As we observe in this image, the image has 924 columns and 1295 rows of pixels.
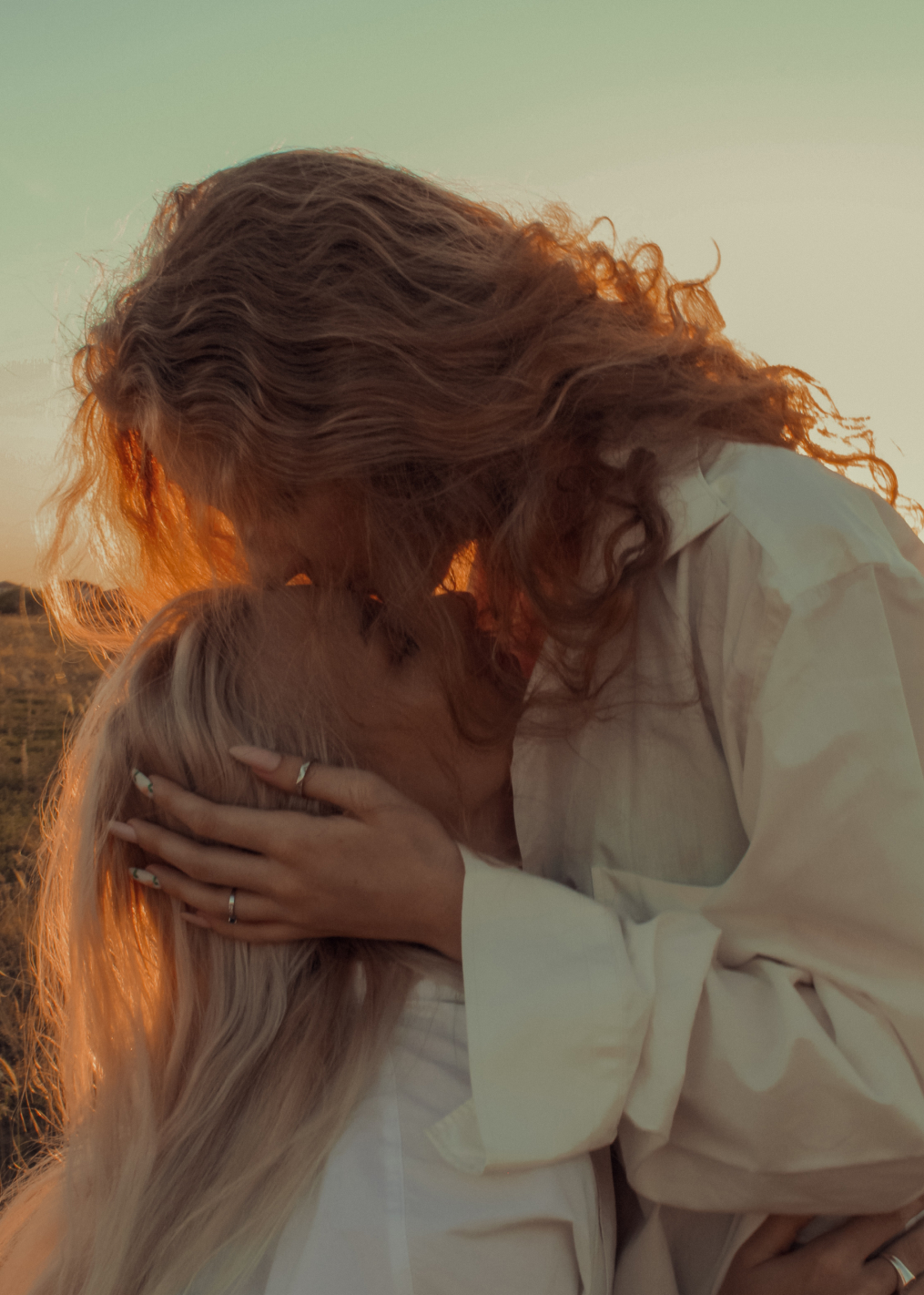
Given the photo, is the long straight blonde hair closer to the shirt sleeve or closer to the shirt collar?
the shirt sleeve

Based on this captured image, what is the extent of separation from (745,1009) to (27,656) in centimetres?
699

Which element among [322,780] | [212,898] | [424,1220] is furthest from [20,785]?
[424,1220]

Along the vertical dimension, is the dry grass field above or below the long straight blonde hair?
below

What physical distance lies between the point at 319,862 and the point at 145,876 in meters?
0.35

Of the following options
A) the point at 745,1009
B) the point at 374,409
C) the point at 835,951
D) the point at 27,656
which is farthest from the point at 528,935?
the point at 27,656

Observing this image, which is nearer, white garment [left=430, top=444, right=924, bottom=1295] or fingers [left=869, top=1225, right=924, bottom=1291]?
white garment [left=430, top=444, right=924, bottom=1295]

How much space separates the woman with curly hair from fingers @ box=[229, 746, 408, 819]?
1 centimetres

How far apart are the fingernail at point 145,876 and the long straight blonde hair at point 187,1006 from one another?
0.05 meters

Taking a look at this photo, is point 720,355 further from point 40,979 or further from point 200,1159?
point 40,979

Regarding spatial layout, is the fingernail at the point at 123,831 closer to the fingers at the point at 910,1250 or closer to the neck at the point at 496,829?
the neck at the point at 496,829

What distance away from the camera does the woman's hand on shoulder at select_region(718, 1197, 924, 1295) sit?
155cm

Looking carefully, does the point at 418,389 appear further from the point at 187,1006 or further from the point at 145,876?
the point at 187,1006

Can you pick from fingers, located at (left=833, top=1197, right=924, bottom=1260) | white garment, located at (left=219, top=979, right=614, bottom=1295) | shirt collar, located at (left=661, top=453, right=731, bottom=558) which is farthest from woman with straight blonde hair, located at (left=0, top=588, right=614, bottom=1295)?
shirt collar, located at (left=661, top=453, right=731, bottom=558)

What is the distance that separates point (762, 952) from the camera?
1.59m
